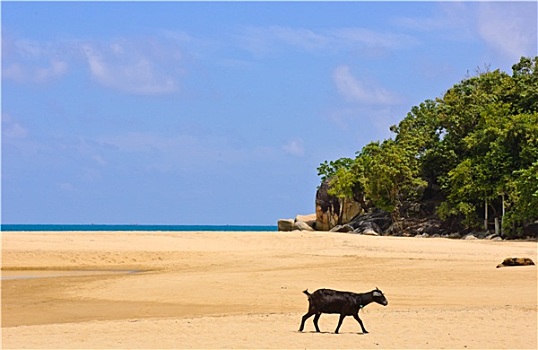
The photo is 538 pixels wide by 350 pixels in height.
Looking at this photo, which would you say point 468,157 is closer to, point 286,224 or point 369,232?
point 369,232

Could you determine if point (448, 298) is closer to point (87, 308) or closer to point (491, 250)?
point (87, 308)

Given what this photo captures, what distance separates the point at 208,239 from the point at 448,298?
27.1 m

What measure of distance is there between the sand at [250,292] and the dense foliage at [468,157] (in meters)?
14.6

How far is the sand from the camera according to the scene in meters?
14.1

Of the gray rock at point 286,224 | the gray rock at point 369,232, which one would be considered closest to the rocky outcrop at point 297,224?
the gray rock at point 286,224

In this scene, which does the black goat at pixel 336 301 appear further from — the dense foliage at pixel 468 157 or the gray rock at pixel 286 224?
the gray rock at pixel 286 224

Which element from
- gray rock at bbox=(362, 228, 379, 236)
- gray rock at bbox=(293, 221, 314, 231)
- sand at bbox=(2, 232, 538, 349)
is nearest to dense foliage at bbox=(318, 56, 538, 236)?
gray rock at bbox=(362, 228, 379, 236)

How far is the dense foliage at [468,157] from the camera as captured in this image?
180 ft

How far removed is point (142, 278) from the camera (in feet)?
91.8

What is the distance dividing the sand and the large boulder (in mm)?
32965

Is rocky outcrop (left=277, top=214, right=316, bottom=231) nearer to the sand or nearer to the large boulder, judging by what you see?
the large boulder

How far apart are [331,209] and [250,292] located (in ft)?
187

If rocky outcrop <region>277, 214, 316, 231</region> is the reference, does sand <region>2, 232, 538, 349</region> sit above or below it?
below

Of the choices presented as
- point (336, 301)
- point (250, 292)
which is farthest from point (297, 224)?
point (336, 301)
